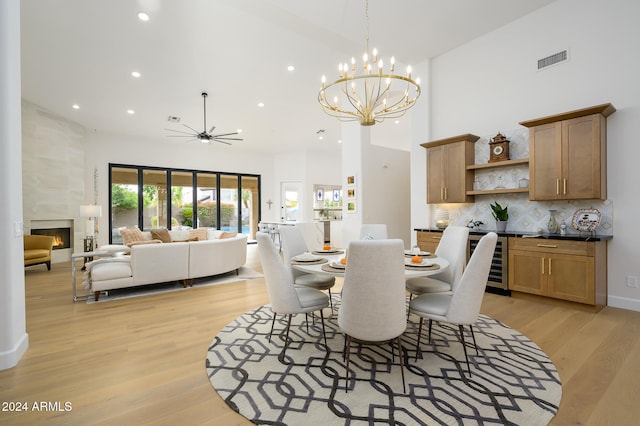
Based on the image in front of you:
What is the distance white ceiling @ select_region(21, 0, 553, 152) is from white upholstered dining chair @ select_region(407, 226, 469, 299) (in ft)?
9.67

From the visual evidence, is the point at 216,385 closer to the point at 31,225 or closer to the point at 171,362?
the point at 171,362

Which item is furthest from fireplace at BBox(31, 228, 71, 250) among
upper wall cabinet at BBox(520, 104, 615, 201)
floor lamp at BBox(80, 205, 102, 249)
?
upper wall cabinet at BBox(520, 104, 615, 201)

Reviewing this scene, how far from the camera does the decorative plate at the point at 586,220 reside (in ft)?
11.3

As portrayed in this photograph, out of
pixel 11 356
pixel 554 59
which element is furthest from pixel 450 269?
pixel 11 356

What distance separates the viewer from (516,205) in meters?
4.32

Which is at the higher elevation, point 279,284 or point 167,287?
point 279,284

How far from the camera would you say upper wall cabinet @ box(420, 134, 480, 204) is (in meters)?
4.62

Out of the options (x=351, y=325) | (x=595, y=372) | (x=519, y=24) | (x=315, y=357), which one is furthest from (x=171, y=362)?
(x=519, y=24)

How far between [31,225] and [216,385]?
23.3 feet

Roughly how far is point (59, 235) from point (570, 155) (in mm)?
9833

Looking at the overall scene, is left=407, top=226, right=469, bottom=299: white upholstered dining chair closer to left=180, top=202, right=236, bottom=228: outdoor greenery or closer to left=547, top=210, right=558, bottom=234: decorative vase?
left=547, top=210, right=558, bottom=234: decorative vase

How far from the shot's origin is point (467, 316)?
217 centimetres

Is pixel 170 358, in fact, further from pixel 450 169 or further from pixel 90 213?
pixel 90 213

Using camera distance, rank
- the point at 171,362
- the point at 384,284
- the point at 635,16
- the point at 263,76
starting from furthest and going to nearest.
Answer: the point at 263,76 < the point at 635,16 < the point at 171,362 < the point at 384,284
